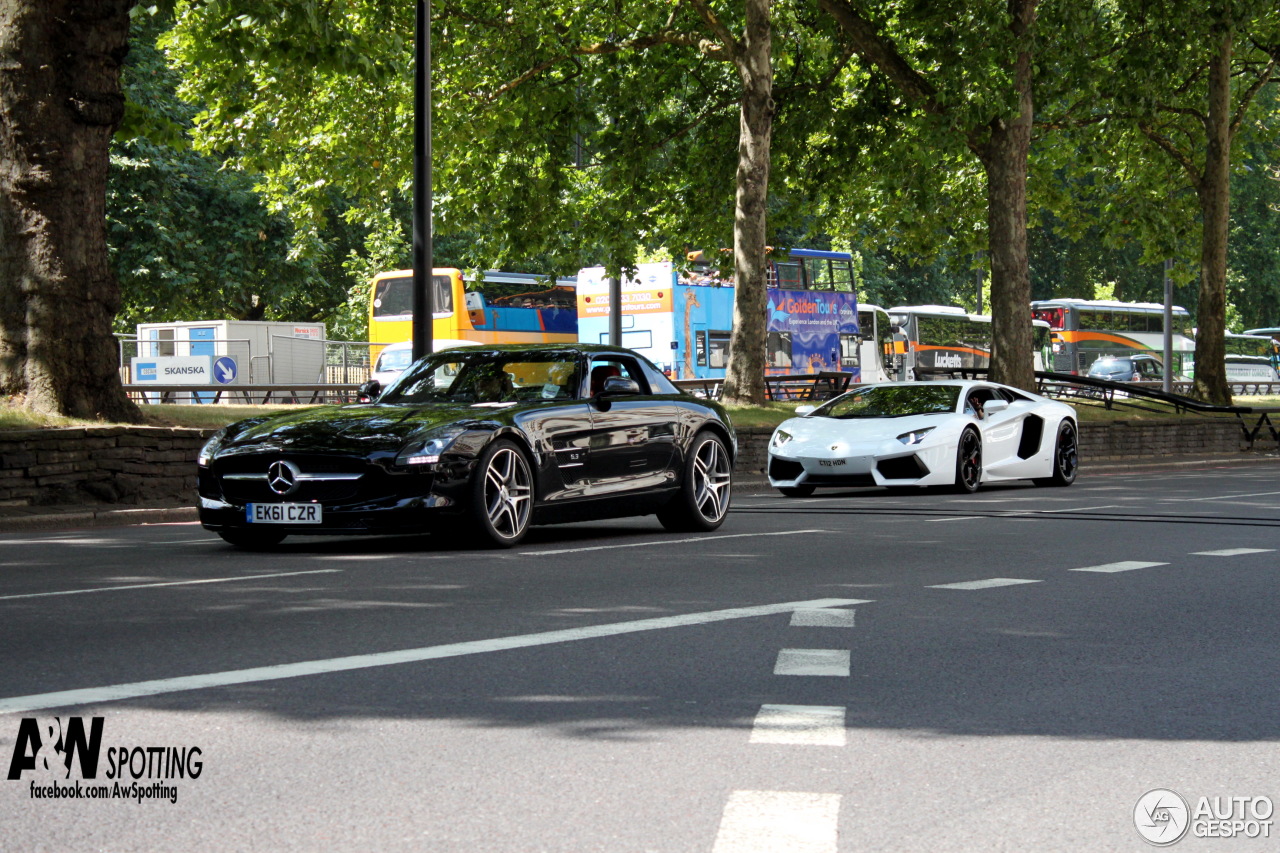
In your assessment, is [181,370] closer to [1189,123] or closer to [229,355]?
[229,355]

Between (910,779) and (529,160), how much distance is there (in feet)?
88.2

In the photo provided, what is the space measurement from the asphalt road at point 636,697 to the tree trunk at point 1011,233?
1871 cm

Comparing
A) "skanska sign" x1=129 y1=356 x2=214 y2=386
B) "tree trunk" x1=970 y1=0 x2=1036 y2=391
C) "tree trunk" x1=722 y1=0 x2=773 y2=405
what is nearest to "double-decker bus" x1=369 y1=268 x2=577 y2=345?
"skanska sign" x1=129 y1=356 x2=214 y2=386

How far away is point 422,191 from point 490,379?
6727mm

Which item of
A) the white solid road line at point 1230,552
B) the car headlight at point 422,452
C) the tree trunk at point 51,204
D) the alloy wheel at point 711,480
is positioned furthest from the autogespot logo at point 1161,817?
the tree trunk at point 51,204

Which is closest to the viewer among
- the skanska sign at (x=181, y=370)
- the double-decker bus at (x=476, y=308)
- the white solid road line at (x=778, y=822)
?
Answer: the white solid road line at (x=778, y=822)

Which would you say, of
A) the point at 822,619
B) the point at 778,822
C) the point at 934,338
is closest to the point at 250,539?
the point at 822,619

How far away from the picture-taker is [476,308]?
41000mm

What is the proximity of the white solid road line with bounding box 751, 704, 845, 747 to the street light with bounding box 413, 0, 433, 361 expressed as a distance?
501 inches

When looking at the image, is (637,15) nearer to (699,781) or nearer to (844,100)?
(844,100)

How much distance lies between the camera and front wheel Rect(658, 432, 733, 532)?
40.9 ft

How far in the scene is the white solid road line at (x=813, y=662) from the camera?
6.16 m

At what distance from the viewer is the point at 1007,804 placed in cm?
430

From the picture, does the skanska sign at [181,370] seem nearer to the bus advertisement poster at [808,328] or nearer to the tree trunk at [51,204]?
the bus advertisement poster at [808,328]
